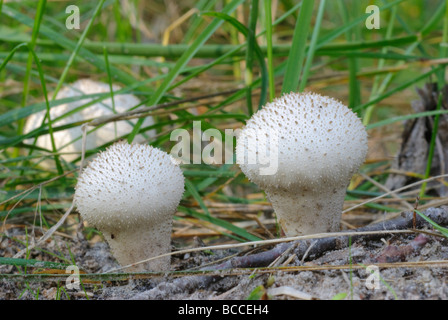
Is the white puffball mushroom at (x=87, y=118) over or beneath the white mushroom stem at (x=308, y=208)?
over

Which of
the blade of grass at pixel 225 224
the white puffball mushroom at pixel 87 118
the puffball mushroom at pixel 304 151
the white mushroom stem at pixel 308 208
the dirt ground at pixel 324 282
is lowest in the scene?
the dirt ground at pixel 324 282

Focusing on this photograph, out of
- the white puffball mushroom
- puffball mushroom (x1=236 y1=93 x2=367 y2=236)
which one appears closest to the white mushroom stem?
puffball mushroom (x1=236 y1=93 x2=367 y2=236)

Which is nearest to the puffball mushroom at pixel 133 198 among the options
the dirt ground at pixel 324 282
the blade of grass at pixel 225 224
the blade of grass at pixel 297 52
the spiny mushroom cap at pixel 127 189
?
the spiny mushroom cap at pixel 127 189

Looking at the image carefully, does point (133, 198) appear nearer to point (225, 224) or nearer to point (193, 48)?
point (225, 224)

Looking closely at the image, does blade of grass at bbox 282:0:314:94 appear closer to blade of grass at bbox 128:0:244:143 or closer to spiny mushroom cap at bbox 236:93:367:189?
blade of grass at bbox 128:0:244:143

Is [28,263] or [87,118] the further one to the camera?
[87,118]

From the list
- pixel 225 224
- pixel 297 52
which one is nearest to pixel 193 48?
pixel 297 52

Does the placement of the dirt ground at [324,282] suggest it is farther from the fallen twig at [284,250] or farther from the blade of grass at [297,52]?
the blade of grass at [297,52]
